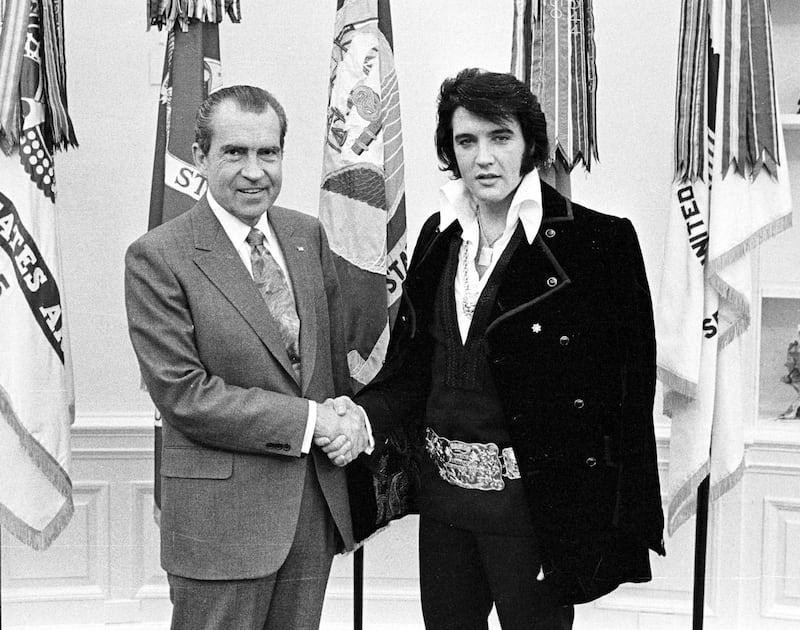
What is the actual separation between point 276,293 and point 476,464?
1.80 ft

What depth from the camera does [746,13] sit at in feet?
8.27

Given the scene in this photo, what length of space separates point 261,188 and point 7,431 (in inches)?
45.2

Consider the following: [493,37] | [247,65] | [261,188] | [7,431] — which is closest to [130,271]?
[261,188]

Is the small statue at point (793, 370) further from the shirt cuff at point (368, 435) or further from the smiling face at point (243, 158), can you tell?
the smiling face at point (243, 158)

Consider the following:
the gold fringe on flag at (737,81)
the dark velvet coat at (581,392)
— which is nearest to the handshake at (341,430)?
the dark velvet coat at (581,392)

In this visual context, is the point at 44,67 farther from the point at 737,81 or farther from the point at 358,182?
the point at 737,81

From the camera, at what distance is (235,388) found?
72.8 inches

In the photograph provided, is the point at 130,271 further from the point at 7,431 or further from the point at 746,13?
the point at 746,13

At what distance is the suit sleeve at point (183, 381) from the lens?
1.81 metres

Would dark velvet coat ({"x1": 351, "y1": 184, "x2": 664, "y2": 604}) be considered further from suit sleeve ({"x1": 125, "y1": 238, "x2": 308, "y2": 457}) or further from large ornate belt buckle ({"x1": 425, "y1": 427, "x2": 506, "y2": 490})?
suit sleeve ({"x1": 125, "y1": 238, "x2": 308, "y2": 457})

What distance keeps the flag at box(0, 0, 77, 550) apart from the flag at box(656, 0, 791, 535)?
170 centimetres

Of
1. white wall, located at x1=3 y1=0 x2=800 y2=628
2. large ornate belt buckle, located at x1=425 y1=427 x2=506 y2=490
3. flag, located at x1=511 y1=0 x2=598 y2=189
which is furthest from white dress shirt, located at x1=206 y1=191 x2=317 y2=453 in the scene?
white wall, located at x1=3 y1=0 x2=800 y2=628

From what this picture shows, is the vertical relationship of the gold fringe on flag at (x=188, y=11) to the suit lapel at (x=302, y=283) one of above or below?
above

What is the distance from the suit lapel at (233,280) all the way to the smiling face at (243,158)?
0.24 feet
